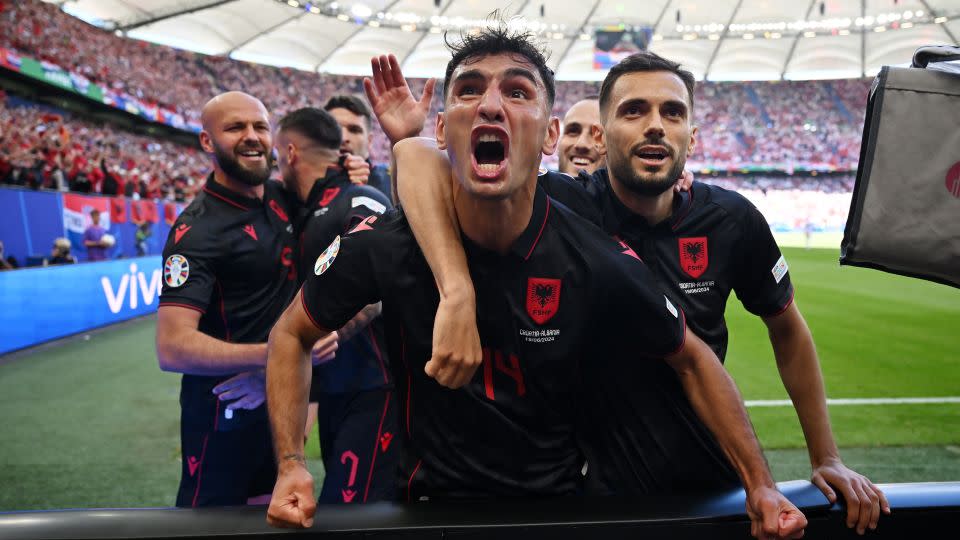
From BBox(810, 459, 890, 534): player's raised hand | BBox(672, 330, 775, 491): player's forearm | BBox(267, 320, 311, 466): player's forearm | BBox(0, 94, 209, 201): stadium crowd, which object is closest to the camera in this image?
BBox(810, 459, 890, 534): player's raised hand

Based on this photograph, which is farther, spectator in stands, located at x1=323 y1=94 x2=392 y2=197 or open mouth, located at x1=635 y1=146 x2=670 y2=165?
spectator in stands, located at x1=323 y1=94 x2=392 y2=197

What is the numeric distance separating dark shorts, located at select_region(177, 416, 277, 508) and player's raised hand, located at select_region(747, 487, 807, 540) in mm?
2230

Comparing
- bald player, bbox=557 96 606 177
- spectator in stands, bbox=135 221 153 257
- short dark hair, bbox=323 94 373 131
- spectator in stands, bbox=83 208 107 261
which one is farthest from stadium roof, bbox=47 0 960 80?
bald player, bbox=557 96 606 177

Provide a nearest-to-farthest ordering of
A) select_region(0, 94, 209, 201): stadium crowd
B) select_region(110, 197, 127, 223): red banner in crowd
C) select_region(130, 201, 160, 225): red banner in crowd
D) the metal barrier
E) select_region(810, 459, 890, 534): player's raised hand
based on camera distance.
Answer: the metal barrier
select_region(810, 459, 890, 534): player's raised hand
select_region(110, 197, 127, 223): red banner in crowd
select_region(130, 201, 160, 225): red banner in crowd
select_region(0, 94, 209, 201): stadium crowd

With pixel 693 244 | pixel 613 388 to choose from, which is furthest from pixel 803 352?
pixel 613 388

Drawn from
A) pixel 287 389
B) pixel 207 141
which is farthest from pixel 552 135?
pixel 207 141

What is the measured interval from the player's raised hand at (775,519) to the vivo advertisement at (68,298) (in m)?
9.32

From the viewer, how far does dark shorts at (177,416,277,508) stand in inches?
118

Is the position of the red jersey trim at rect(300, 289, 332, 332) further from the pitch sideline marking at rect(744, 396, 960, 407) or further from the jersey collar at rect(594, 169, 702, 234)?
the pitch sideline marking at rect(744, 396, 960, 407)

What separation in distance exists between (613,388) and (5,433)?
602 cm

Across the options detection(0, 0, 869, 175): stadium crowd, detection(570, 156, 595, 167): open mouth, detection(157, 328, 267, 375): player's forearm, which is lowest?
detection(157, 328, 267, 375): player's forearm

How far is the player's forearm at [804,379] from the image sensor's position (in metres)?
2.07

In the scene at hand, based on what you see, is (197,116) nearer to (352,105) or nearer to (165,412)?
(165,412)

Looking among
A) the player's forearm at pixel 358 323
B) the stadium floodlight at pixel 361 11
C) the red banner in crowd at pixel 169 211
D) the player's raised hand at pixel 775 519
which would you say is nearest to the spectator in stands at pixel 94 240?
the red banner in crowd at pixel 169 211
